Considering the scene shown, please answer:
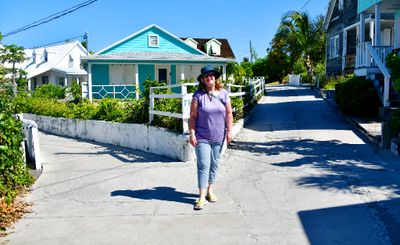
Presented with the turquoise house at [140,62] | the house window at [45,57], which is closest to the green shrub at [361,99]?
the turquoise house at [140,62]

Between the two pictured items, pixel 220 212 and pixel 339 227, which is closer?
pixel 339 227

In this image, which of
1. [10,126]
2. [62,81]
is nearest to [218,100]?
[10,126]

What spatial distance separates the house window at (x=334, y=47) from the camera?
27.5 metres

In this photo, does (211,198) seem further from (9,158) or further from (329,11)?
(329,11)

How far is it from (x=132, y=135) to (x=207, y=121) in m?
5.58

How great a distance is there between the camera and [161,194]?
620cm

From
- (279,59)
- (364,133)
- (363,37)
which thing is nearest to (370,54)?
(363,37)

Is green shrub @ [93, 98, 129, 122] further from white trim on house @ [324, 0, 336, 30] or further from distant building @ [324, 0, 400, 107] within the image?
white trim on house @ [324, 0, 336, 30]

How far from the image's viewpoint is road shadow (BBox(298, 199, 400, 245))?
4.27 metres

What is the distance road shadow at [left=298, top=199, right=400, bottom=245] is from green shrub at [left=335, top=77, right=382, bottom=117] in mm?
7740

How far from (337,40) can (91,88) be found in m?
16.0

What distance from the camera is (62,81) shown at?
143 feet

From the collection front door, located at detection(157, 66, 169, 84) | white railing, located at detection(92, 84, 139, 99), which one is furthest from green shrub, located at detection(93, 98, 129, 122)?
front door, located at detection(157, 66, 169, 84)

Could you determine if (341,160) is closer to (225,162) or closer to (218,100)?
(225,162)
